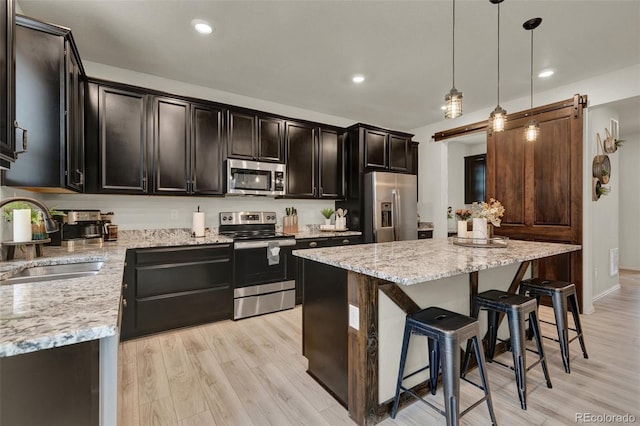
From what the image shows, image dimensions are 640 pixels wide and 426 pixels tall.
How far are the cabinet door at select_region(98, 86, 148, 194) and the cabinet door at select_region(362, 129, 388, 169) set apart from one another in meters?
2.83

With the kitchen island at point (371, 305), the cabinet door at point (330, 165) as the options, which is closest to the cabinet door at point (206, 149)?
the cabinet door at point (330, 165)

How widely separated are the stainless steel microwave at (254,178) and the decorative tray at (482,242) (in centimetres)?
217

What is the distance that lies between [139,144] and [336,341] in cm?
270

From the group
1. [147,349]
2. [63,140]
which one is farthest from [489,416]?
[63,140]

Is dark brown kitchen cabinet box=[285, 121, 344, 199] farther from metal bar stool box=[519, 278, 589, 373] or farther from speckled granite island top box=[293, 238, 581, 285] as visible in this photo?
metal bar stool box=[519, 278, 589, 373]

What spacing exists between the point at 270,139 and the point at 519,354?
3.28 meters

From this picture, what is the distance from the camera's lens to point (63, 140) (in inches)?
81.6

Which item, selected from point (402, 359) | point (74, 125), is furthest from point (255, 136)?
point (402, 359)

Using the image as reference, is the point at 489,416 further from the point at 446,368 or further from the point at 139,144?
the point at 139,144

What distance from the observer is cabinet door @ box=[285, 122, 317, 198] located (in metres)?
4.03

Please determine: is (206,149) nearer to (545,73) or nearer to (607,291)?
(545,73)

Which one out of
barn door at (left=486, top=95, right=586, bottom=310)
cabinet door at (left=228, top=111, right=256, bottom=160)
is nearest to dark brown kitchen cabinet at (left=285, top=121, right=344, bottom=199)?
cabinet door at (left=228, top=111, right=256, bottom=160)

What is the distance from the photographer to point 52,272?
177 centimetres

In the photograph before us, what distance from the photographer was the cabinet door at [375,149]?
442 cm
